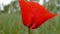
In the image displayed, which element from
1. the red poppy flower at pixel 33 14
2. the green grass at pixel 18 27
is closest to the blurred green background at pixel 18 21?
the green grass at pixel 18 27

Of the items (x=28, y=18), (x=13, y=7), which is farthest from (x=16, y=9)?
(x=28, y=18)

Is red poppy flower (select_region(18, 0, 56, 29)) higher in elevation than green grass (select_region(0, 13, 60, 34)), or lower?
higher

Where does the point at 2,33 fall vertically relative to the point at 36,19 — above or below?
below

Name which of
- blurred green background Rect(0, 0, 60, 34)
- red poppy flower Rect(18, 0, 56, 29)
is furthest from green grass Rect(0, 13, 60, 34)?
red poppy flower Rect(18, 0, 56, 29)

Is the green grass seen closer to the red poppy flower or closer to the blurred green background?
the blurred green background

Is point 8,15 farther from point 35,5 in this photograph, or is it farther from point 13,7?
point 35,5

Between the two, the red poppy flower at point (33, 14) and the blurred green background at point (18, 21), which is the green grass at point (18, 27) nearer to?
the blurred green background at point (18, 21)
